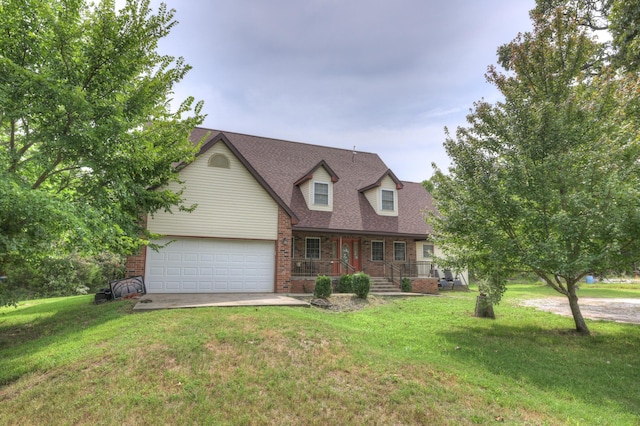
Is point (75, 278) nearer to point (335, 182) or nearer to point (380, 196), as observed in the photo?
point (335, 182)

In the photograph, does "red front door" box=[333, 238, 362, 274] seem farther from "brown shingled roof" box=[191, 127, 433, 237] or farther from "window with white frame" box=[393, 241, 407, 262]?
"window with white frame" box=[393, 241, 407, 262]

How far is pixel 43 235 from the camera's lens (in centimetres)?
628

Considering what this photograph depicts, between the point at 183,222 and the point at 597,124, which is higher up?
the point at 597,124

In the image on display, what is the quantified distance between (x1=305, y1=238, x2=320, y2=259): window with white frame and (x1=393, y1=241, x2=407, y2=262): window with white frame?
189 inches

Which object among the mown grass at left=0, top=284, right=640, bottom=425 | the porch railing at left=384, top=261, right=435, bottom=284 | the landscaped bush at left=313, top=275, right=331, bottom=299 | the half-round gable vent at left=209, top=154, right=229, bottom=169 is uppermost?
the half-round gable vent at left=209, top=154, right=229, bottom=169

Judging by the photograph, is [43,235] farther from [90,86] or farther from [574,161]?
[574,161]

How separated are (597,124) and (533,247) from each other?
373 cm

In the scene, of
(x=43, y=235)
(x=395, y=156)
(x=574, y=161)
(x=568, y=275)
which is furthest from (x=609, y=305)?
(x=43, y=235)

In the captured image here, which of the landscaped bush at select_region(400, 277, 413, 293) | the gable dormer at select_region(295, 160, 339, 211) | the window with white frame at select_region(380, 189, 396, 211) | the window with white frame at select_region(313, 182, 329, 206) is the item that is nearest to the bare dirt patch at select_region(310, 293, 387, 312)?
the landscaped bush at select_region(400, 277, 413, 293)

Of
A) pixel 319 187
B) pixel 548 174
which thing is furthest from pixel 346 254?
pixel 548 174

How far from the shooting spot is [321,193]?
17484 millimetres

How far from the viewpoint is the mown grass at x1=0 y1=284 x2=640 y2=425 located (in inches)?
169

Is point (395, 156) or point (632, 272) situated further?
point (395, 156)

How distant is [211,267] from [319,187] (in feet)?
22.8
